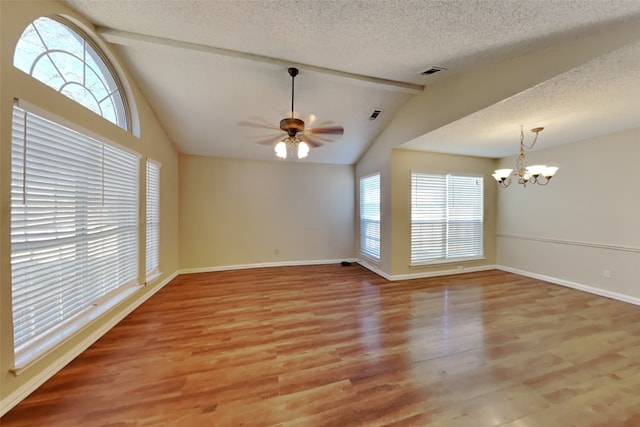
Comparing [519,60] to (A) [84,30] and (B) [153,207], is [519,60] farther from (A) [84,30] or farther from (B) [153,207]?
(B) [153,207]

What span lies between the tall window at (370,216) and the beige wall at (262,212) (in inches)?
15.6

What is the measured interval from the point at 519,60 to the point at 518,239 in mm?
3855

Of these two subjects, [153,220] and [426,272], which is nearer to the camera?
[153,220]

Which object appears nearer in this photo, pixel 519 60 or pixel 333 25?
pixel 333 25

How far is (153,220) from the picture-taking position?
3.74m

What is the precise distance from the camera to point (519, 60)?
2295 millimetres

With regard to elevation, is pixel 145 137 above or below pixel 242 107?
below

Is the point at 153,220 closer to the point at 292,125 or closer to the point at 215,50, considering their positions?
the point at 215,50

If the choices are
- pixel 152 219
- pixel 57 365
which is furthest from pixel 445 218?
pixel 57 365

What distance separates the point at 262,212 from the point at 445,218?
395cm

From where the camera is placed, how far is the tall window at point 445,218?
14.9ft

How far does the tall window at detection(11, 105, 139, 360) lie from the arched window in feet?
1.35

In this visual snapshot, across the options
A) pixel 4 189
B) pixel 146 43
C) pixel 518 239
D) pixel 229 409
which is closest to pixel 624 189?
pixel 518 239

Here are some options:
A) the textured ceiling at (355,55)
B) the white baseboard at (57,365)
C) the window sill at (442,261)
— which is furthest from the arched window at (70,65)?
the window sill at (442,261)
